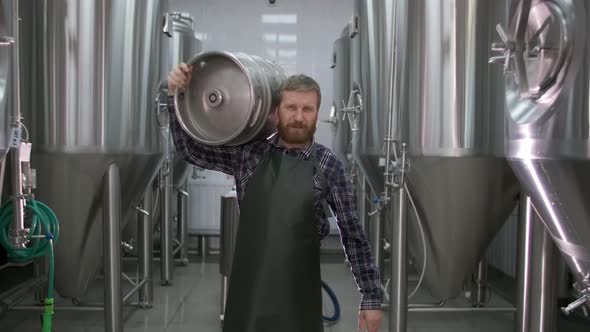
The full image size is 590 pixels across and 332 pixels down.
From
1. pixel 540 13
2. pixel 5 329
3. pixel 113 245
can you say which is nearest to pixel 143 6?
pixel 113 245

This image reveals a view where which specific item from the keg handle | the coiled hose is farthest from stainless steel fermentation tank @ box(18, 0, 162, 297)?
the keg handle

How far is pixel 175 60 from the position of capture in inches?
154

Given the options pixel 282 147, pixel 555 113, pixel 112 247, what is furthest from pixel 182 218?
pixel 555 113

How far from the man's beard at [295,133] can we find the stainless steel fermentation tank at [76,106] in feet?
3.00

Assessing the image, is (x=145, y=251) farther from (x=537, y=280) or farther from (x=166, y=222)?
(x=537, y=280)

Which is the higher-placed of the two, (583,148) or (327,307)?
(583,148)

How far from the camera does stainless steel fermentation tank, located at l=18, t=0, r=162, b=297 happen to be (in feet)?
6.66

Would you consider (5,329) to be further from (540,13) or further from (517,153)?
(540,13)

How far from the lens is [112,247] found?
212 centimetres

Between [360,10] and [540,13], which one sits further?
[360,10]

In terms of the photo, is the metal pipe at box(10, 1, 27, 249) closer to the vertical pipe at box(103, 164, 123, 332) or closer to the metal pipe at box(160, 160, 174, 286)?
the vertical pipe at box(103, 164, 123, 332)

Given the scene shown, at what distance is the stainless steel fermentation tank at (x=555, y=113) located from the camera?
1.09m

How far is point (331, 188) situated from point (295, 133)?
0.21m

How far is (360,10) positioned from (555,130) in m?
2.06
